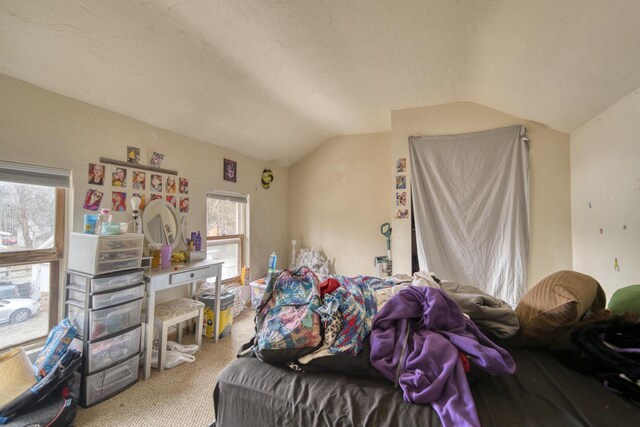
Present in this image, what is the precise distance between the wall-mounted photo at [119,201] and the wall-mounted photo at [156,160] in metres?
0.36

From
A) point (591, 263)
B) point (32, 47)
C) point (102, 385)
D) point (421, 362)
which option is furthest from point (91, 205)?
point (591, 263)

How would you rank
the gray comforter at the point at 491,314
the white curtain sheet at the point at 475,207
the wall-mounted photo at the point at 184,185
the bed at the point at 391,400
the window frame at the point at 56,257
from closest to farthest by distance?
1. the bed at the point at 391,400
2. the gray comforter at the point at 491,314
3. the window frame at the point at 56,257
4. the white curtain sheet at the point at 475,207
5. the wall-mounted photo at the point at 184,185

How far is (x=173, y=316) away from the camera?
6.75 ft

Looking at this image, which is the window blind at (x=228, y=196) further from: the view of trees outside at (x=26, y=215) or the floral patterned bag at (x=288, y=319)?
the floral patterned bag at (x=288, y=319)

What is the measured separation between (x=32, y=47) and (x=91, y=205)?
3.27ft

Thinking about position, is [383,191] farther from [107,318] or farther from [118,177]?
[107,318]

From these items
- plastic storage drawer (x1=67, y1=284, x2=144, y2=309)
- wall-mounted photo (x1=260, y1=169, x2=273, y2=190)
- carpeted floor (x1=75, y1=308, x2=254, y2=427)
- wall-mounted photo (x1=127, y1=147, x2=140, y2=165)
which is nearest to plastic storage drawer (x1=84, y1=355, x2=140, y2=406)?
carpeted floor (x1=75, y1=308, x2=254, y2=427)

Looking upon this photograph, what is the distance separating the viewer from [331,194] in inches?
150

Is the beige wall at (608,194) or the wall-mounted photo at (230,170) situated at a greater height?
the wall-mounted photo at (230,170)

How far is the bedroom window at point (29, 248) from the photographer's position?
1.59 m

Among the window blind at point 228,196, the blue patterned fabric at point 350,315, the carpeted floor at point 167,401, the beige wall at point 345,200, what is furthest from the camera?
the beige wall at point 345,200

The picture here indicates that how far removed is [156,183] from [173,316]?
119 cm

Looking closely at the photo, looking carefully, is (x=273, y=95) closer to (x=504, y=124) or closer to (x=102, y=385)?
(x=504, y=124)

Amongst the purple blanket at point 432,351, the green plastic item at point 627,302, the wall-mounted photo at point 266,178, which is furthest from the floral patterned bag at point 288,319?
the wall-mounted photo at point 266,178
